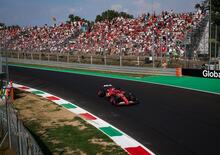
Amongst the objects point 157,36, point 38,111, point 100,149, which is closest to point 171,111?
point 100,149

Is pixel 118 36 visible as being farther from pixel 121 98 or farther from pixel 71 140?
pixel 71 140


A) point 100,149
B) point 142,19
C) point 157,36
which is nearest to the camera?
point 100,149

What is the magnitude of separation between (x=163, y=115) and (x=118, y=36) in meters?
20.1

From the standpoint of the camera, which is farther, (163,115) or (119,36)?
(119,36)

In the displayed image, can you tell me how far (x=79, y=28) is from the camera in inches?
1442

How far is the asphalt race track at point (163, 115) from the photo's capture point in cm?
820

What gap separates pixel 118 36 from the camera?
30.4 metres

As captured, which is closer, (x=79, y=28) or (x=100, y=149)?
(x=100, y=149)

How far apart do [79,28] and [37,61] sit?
6.23 meters

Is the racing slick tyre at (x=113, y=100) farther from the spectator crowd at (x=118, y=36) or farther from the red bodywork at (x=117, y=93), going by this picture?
the spectator crowd at (x=118, y=36)

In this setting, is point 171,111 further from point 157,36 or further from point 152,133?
point 157,36

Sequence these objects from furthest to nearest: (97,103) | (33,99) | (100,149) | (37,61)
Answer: (37,61) → (33,99) → (97,103) → (100,149)

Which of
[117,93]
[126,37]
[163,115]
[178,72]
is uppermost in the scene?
[126,37]

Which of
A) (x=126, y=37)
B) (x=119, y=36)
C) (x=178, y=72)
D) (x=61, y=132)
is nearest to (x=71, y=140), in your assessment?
(x=61, y=132)
